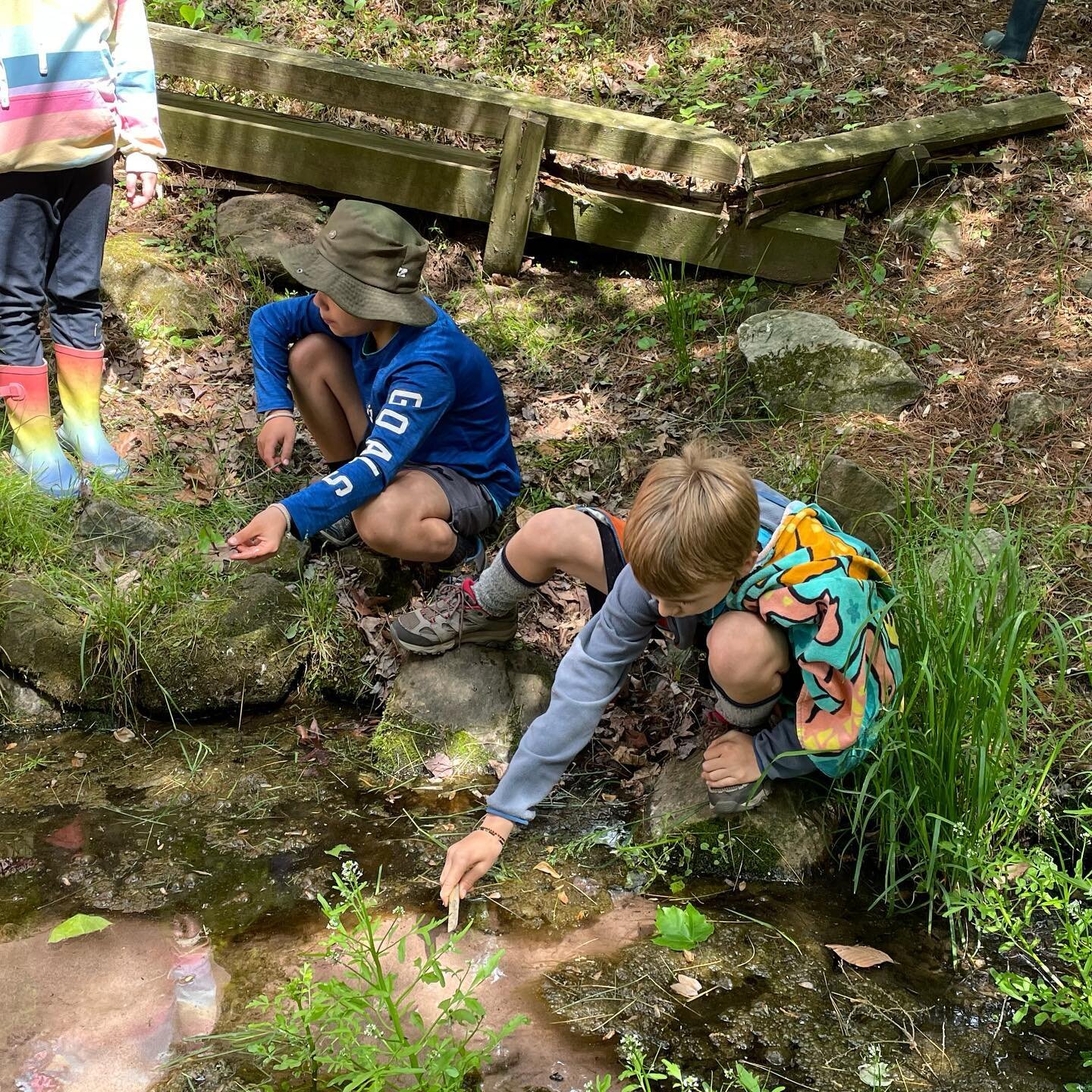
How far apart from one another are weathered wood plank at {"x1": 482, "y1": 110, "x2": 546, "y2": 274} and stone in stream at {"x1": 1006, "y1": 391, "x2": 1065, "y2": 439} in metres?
2.16

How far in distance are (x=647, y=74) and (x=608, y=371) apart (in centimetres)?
228

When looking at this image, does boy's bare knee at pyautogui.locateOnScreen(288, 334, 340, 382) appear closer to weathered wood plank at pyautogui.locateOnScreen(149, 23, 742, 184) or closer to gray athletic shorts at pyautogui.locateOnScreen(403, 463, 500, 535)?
gray athletic shorts at pyautogui.locateOnScreen(403, 463, 500, 535)

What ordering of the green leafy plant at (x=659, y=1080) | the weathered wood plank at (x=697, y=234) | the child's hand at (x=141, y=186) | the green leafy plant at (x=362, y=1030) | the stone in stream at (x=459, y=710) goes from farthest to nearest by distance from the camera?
the weathered wood plank at (x=697, y=234), the child's hand at (x=141, y=186), the stone in stream at (x=459, y=710), the green leafy plant at (x=659, y=1080), the green leafy plant at (x=362, y=1030)

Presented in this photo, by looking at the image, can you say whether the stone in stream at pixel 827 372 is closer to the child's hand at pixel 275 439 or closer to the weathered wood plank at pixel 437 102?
the weathered wood plank at pixel 437 102

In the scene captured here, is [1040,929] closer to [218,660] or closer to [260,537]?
[260,537]

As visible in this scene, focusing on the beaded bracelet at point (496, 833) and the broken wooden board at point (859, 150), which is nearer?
the beaded bracelet at point (496, 833)

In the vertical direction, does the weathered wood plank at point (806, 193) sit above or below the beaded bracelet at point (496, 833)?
above

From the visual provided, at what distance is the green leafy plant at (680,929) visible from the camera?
7.60 ft

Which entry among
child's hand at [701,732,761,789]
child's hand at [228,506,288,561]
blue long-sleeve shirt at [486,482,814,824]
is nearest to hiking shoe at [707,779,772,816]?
child's hand at [701,732,761,789]

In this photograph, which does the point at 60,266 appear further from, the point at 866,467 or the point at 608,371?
the point at 866,467

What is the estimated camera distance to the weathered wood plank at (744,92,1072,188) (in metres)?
4.41

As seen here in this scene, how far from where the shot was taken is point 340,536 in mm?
3508

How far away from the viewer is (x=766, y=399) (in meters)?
3.99

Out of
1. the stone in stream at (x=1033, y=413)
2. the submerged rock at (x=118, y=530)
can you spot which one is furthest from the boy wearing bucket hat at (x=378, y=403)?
the stone in stream at (x=1033, y=413)
